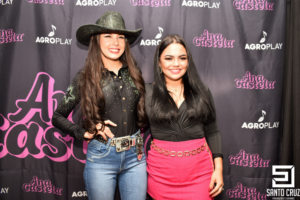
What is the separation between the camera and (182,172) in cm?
151

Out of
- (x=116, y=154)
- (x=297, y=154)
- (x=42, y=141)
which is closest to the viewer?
(x=116, y=154)

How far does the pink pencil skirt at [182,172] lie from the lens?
4.96 ft

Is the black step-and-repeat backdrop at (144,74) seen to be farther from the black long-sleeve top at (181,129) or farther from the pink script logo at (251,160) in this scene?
the black long-sleeve top at (181,129)

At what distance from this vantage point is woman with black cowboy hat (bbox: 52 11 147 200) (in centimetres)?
148

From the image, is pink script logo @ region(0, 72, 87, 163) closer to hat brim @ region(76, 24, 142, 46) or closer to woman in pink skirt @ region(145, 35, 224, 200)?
hat brim @ region(76, 24, 142, 46)

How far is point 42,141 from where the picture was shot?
7.54 feet

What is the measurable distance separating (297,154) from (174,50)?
1.77 metres

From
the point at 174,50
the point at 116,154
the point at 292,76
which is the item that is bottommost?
the point at 116,154

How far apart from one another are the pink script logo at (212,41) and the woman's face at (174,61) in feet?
2.33

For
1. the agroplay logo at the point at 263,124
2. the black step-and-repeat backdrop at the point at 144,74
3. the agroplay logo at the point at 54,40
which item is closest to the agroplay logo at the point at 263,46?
the black step-and-repeat backdrop at the point at 144,74

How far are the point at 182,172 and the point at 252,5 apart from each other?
75.9 inches

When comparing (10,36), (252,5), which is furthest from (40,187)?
(252,5)

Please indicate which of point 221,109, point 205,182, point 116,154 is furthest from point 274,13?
point 116,154

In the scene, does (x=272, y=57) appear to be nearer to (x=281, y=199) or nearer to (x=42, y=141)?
(x=281, y=199)
